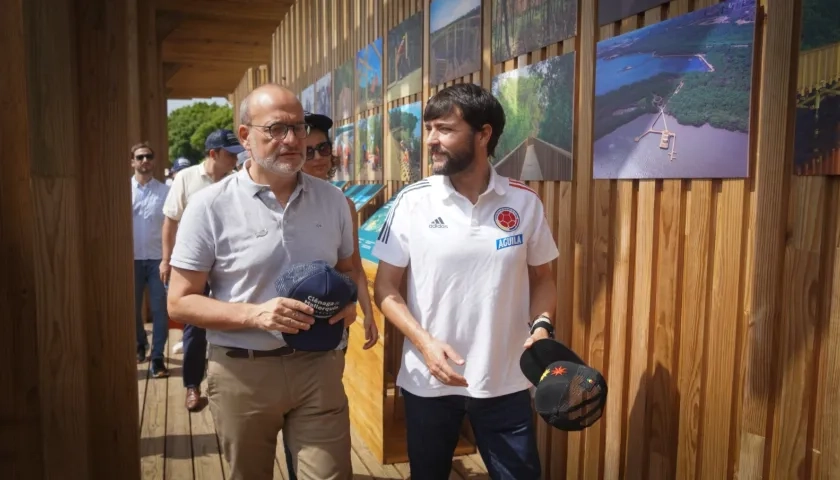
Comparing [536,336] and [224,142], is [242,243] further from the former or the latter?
[224,142]

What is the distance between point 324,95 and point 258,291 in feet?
24.1

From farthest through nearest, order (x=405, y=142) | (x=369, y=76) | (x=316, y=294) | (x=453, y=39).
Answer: (x=369, y=76), (x=405, y=142), (x=453, y=39), (x=316, y=294)

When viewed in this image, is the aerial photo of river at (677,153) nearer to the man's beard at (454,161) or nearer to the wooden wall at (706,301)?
the wooden wall at (706,301)

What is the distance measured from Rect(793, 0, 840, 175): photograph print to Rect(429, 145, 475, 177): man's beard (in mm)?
1016

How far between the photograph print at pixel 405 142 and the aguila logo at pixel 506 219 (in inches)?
115

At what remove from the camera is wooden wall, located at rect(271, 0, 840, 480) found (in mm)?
2025

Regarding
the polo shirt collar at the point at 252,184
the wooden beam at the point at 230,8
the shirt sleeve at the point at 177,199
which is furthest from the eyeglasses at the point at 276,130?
the wooden beam at the point at 230,8

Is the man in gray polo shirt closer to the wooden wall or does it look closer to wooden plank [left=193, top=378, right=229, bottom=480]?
the wooden wall

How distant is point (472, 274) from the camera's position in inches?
90.4

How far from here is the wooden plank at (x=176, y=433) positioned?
3.91m

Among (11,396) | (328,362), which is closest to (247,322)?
(328,362)

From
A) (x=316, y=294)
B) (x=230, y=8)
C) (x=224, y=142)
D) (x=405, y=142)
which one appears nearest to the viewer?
(x=316, y=294)

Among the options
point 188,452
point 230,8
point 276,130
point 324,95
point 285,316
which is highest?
point 230,8

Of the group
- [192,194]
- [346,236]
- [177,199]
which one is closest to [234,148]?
[192,194]
